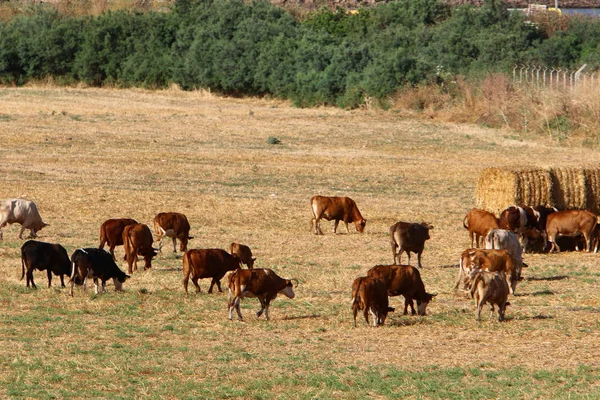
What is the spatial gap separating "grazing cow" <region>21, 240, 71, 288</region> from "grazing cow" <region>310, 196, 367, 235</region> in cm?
743

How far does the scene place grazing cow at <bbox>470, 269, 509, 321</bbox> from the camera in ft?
49.9

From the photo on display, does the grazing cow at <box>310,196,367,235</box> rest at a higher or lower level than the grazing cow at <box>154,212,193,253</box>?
higher

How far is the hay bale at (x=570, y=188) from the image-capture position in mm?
23797

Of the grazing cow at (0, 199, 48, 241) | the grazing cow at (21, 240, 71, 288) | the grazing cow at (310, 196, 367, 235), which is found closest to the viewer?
the grazing cow at (21, 240, 71, 288)

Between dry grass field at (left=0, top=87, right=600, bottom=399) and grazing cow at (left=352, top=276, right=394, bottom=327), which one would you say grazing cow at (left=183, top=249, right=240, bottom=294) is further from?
grazing cow at (left=352, top=276, right=394, bottom=327)

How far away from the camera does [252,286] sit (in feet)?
50.1

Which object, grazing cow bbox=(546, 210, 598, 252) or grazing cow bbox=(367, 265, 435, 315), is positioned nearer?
grazing cow bbox=(367, 265, 435, 315)

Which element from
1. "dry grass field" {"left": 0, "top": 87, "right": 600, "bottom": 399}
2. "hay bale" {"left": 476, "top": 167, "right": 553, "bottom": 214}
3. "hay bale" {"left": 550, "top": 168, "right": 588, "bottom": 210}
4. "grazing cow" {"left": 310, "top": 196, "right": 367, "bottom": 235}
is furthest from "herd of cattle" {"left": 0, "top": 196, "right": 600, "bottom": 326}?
"grazing cow" {"left": 310, "top": 196, "right": 367, "bottom": 235}

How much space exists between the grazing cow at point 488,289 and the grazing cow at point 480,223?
5786mm

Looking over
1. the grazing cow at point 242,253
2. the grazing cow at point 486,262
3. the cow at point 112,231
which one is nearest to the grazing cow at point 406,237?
the grazing cow at point 486,262

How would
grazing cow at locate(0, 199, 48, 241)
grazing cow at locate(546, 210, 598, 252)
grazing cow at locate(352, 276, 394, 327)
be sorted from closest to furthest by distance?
grazing cow at locate(352, 276, 394, 327)
grazing cow at locate(0, 199, 48, 241)
grazing cow at locate(546, 210, 598, 252)

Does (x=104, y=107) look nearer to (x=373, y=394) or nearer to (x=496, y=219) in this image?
(x=496, y=219)

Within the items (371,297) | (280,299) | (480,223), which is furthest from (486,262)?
(480,223)

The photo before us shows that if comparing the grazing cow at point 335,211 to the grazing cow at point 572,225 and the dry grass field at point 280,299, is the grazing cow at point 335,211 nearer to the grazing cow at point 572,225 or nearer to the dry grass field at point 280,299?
the dry grass field at point 280,299
